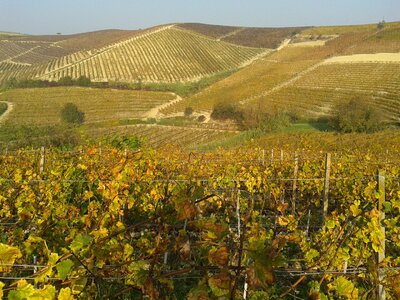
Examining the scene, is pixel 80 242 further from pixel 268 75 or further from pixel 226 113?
pixel 268 75

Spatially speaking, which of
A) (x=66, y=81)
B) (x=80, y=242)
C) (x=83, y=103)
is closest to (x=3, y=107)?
(x=83, y=103)

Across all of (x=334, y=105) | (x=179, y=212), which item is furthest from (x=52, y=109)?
(x=179, y=212)

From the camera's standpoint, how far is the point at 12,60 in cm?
7594

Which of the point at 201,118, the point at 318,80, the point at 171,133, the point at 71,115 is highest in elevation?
the point at 318,80

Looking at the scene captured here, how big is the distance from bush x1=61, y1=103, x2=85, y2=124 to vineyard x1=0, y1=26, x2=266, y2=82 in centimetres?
1718

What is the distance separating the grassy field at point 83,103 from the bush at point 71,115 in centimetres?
74

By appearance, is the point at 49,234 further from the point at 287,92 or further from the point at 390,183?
the point at 287,92

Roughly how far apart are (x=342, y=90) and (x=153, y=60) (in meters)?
34.0

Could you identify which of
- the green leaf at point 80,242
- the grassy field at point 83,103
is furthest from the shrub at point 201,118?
the green leaf at point 80,242

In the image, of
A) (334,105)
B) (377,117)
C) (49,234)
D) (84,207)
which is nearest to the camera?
(49,234)

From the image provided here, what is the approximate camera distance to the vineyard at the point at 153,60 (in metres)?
59.5

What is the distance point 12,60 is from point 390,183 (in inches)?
3165

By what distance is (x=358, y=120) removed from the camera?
27047mm

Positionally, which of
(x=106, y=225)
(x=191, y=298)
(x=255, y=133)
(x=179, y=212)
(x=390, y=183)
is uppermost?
(x=179, y=212)
